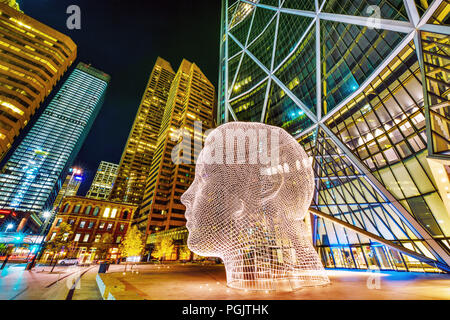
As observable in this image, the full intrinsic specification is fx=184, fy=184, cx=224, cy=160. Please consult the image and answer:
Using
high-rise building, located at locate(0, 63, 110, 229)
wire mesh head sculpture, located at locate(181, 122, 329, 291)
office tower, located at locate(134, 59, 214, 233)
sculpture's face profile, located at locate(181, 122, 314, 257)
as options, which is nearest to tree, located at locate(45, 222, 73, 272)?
sculpture's face profile, located at locate(181, 122, 314, 257)

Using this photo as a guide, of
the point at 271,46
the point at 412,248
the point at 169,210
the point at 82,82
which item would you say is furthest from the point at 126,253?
the point at 82,82

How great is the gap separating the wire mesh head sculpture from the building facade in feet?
168

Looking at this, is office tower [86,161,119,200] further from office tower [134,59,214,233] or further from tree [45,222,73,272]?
tree [45,222,73,272]

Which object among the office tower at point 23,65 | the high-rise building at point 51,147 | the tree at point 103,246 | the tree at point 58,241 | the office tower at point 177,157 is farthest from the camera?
the high-rise building at point 51,147

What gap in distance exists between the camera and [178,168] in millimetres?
71625

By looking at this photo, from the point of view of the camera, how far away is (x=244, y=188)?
850 centimetres

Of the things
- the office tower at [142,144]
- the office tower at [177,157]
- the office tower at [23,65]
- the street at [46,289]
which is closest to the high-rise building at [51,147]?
the office tower at [142,144]

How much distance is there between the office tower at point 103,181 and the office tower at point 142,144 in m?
33.9

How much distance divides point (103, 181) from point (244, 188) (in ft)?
525

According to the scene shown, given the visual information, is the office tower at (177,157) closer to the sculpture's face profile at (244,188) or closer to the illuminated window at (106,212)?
the illuminated window at (106,212)

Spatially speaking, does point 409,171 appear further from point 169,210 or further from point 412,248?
point 169,210

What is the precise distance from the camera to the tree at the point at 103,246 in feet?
158

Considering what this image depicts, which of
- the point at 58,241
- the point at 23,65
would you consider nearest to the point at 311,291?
the point at 58,241
